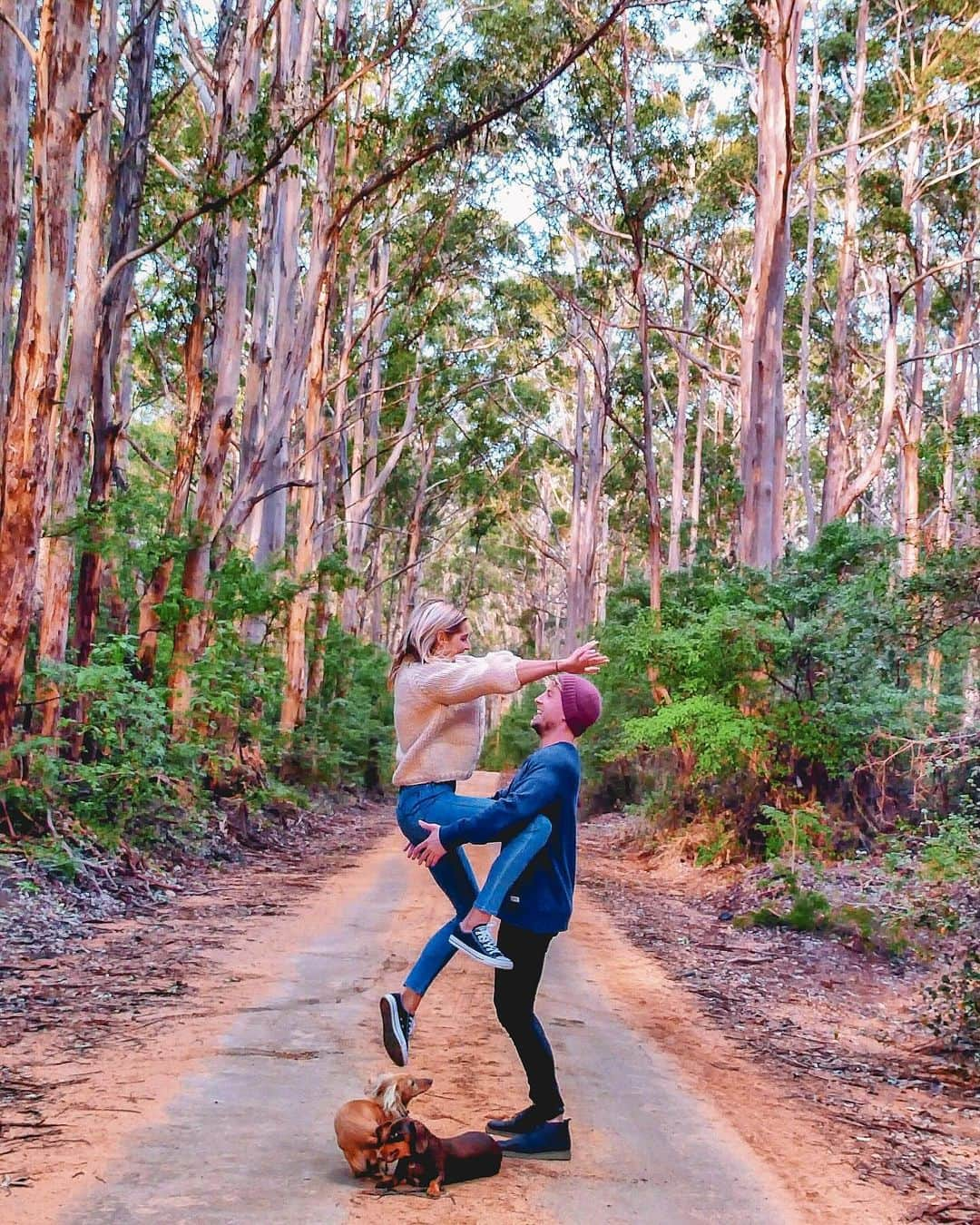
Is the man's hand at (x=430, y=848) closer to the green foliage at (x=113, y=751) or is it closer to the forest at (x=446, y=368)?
the forest at (x=446, y=368)

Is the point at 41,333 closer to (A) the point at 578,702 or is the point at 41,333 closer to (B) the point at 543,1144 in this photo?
(A) the point at 578,702

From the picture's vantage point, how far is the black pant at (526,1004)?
407cm

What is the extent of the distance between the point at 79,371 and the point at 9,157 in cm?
194

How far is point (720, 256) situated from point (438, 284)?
6823 mm

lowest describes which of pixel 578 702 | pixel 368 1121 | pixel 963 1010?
pixel 963 1010

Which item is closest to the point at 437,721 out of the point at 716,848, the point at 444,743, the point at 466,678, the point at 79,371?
the point at 444,743

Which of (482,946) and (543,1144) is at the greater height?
(482,946)

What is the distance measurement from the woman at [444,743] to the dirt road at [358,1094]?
0.56 m

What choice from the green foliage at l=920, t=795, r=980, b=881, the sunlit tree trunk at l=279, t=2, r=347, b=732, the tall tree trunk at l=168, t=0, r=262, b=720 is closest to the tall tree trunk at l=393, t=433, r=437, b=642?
the sunlit tree trunk at l=279, t=2, r=347, b=732

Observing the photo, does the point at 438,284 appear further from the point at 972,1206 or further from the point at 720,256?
the point at 972,1206

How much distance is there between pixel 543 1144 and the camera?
4117 mm

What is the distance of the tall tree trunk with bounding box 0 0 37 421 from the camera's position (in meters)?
10.4

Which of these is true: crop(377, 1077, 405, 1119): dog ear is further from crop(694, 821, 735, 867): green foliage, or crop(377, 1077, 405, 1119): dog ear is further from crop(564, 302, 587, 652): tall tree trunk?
crop(564, 302, 587, 652): tall tree trunk

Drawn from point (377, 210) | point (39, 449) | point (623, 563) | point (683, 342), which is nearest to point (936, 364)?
point (683, 342)
